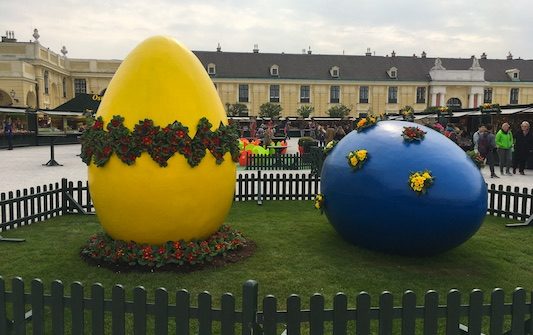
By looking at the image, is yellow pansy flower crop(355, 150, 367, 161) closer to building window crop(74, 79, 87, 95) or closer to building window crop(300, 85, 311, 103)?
building window crop(74, 79, 87, 95)

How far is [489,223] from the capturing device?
31.7ft

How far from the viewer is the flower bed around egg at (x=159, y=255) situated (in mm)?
6516

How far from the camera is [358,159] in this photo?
691 cm

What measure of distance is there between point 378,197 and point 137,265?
359 cm

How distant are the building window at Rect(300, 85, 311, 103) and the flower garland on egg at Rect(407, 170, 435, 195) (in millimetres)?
66057

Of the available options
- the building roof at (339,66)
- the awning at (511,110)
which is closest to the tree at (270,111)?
the building roof at (339,66)

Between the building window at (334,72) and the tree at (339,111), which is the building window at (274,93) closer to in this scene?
the tree at (339,111)

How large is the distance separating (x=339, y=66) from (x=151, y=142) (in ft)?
234

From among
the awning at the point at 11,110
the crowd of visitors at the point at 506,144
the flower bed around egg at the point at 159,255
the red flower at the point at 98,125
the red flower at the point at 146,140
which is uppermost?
the awning at the point at 11,110

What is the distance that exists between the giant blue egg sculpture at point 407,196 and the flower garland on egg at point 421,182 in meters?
0.06

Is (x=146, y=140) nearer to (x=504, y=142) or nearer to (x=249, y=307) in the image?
(x=249, y=307)

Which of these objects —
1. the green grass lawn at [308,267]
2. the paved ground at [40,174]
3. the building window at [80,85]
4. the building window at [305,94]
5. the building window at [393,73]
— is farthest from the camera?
the building window at [393,73]

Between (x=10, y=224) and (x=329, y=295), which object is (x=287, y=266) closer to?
(x=329, y=295)

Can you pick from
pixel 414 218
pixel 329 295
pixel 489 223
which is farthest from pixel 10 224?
pixel 489 223
